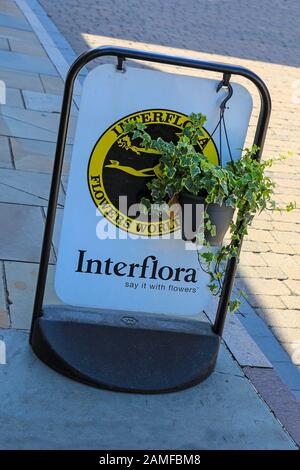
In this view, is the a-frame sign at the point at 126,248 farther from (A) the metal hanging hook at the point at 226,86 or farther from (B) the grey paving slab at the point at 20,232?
(B) the grey paving slab at the point at 20,232

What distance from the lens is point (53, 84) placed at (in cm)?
768

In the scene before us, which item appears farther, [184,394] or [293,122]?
[293,122]

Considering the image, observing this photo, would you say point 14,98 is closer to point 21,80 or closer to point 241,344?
point 21,80

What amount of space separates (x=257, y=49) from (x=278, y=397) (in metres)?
8.63

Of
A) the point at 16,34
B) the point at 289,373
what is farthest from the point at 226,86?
the point at 16,34

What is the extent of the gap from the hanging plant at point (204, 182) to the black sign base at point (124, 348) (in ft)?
1.68

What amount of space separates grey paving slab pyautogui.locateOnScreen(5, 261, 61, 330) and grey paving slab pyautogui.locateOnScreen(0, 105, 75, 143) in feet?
7.11

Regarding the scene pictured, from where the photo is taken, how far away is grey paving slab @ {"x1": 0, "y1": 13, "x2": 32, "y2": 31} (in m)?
9.78

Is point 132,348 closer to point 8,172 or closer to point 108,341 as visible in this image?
point 108,341

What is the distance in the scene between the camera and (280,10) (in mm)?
14734

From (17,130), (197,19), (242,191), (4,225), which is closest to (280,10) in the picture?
(197,19)

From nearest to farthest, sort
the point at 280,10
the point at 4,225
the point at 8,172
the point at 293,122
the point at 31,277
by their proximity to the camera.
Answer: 1. the point at 31,277
2. the point at 4,225
3. the point at 8,172
4. the point at 293,122
5. the point at 280,10

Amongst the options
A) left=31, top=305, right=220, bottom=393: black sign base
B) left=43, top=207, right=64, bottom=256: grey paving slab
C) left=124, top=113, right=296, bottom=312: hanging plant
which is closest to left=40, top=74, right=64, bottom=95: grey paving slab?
left=43, top=207, right=64, bottom=256: grey paving slab
